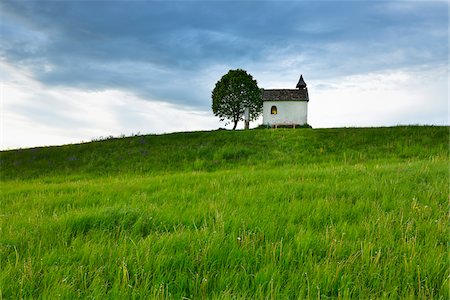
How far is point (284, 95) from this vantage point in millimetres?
57000

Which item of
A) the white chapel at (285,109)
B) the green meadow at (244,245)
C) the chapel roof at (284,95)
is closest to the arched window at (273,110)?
the white chapel at (285,109)

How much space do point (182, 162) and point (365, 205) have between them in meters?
13.3

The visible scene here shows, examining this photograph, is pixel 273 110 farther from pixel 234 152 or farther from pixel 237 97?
pixel 234 152

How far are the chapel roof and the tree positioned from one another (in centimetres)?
169

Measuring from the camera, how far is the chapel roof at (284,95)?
185 feet

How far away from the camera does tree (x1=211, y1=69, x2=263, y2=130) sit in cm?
5738

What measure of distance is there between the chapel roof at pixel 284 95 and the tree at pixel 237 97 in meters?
1.69

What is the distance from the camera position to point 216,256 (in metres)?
2.91

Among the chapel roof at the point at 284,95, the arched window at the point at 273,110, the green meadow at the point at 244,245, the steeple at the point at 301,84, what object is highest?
the steeple at the point at 301,84

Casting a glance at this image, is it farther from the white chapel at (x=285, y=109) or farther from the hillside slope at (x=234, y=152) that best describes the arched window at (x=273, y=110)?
the hillside slope at (x=234, y=152)

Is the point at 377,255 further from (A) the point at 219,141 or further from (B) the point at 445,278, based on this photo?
(A) the point at 219,141

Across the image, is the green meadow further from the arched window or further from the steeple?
the steeple

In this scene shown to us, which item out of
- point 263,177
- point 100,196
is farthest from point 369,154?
point 100,196

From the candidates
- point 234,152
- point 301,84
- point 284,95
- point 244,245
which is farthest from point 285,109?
point 244,245
